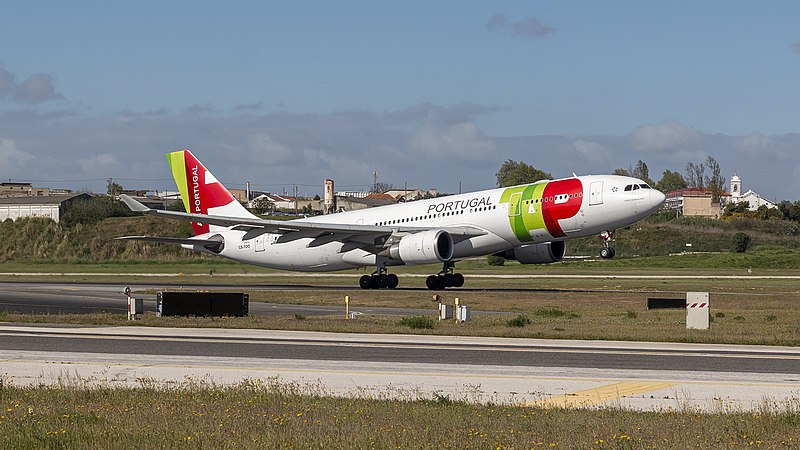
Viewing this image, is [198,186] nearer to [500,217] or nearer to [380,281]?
[380,281]

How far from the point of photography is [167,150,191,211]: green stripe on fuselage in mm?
65312

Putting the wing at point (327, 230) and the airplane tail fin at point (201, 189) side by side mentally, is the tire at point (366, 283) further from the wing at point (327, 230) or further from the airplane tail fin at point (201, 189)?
the airplane tail fin at point (201, 189)

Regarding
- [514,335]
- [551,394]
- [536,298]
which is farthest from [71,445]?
[536,298]

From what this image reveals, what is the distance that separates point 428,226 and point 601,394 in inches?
1495

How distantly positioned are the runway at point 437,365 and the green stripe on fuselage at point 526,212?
21852 mm

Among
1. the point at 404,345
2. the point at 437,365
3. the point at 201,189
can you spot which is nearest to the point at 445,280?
the point at 201,189

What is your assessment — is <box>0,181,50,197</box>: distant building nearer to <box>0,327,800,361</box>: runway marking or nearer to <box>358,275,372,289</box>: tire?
<box>358,275,372,289</box>: tire

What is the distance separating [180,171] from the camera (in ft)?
215

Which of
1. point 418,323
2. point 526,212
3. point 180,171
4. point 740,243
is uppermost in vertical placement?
point 180,171

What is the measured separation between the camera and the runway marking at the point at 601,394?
1720cm

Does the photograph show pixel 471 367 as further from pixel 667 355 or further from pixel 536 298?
pixel 536 298

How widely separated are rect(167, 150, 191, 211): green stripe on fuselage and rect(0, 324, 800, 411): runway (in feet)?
114

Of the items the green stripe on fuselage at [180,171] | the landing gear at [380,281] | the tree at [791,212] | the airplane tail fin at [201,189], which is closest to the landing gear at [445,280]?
the landing gear at [380,281]

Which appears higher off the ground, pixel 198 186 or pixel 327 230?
pixel 198 186
